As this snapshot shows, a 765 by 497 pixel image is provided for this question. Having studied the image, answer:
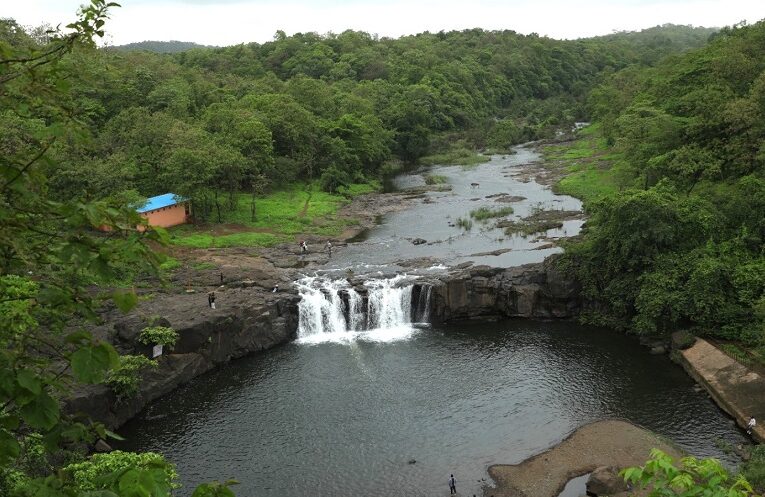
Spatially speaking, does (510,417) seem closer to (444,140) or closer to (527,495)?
(527,495)

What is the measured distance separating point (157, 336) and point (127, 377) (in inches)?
163

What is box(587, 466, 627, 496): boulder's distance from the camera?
23.4 m

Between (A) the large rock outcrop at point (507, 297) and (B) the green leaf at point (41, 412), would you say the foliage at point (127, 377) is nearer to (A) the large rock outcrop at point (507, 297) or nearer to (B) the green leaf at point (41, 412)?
(A) the large rock outcrop at point (507, 297)

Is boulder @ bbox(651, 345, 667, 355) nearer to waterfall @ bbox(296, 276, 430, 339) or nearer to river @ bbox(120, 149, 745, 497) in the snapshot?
river @ bbox(120, 149, 745, 497)

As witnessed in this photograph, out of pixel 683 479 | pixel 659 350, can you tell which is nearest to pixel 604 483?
pixel 659 350

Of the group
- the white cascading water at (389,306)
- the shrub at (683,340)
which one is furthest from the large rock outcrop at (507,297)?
the shrub at (683,340)

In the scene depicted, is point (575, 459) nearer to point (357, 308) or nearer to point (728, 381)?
point (728, 381)

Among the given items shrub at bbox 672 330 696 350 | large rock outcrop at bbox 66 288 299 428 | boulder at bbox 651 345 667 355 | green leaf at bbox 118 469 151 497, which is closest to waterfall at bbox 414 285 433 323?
large rock outcrop at bbox 66 288 299 428

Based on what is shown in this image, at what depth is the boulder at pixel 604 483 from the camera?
2339cm

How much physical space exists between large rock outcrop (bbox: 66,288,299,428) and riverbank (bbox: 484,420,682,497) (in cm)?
1725

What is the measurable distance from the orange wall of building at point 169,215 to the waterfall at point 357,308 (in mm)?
18137

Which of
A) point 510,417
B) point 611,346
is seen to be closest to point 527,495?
point 510,417

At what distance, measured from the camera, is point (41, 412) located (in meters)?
4.57

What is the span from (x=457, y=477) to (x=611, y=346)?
16.1m
